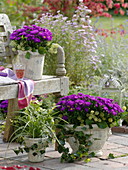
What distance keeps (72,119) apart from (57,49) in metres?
0.95

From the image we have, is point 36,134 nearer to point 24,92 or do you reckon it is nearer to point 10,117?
point 24,92

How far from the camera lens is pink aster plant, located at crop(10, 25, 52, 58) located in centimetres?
400

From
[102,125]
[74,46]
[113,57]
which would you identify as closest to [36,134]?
[102,125]

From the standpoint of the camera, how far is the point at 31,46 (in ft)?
13.2

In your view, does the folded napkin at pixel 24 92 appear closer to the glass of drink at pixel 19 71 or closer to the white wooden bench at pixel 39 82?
the glass of drink at pixel 19 71

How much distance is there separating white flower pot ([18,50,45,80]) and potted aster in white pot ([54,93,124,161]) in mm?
585


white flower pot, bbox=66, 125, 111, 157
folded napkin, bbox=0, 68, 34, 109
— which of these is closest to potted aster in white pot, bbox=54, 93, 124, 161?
white flower pot, bbox=66, 125, 111, 157

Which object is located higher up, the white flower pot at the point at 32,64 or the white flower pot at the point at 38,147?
the white flower pot at the point at 32,64

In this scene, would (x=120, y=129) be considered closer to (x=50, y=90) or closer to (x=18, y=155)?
(x=50, y=90)

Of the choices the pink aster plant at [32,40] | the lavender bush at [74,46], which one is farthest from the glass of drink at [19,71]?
the lavender bush at [74,46]

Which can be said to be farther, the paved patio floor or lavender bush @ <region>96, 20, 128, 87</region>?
lavender bush @ <region>96, 20, 128, 87</region>

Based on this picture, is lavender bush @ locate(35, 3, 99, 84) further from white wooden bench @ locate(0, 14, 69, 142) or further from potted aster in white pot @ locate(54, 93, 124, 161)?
potted aster in white pot @ locate(54, 93, 124, 161)

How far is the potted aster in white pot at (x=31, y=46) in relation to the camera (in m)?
4.01

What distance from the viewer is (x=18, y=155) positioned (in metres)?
3.81
